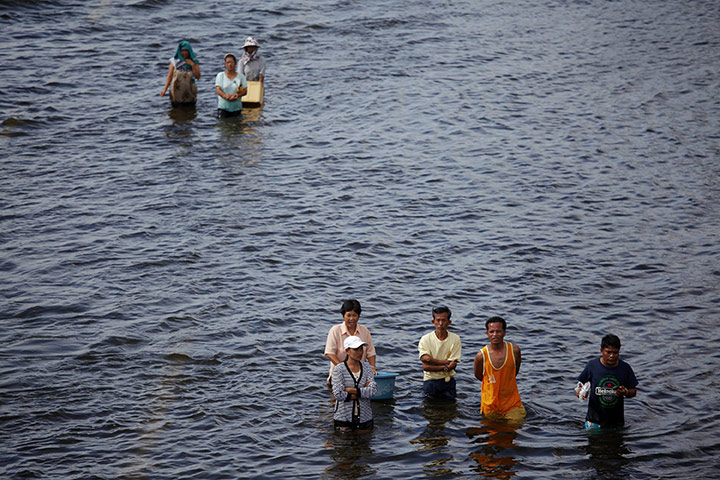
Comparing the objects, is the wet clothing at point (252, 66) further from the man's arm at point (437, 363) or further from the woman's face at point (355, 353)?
the woman's face at point (355, 353)

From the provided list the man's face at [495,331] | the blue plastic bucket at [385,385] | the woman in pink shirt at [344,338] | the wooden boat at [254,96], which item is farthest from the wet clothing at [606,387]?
the wooden boat at [254,96]

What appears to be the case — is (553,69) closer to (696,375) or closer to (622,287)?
(622,287)

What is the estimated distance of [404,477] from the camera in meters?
10.8

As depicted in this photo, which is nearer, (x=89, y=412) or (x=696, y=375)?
(x=89, y=412)

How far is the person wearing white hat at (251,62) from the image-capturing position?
22414mm

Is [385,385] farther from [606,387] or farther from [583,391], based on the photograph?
[606,387]

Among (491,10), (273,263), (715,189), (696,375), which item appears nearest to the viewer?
(696,375)

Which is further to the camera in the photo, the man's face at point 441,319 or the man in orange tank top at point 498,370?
the man's face at point 441,319

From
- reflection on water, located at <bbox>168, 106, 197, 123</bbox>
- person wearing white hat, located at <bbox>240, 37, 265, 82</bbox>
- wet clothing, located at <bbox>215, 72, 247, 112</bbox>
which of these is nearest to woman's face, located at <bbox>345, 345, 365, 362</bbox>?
wet clothing, located at <bbox>215, 72, 247, 112</bbox>

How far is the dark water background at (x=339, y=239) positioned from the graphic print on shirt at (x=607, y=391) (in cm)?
71

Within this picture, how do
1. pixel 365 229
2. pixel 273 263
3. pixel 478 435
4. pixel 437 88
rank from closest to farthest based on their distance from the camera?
pixel 478 435
pixel 273 263
pixel 365 229
pixel 437 88

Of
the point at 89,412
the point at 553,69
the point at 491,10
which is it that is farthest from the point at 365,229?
the point at 491,10

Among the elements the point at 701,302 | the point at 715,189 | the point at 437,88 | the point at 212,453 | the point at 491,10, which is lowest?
the point at 212,453

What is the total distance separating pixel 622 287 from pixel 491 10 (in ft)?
71.5
